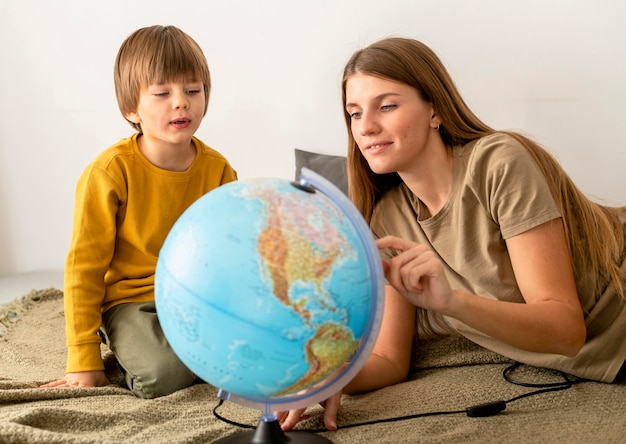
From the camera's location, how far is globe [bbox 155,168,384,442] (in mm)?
1359

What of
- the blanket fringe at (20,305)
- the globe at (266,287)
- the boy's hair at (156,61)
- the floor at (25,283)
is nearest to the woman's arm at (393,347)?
the globe at (266,287)

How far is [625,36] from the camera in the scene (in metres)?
2.68

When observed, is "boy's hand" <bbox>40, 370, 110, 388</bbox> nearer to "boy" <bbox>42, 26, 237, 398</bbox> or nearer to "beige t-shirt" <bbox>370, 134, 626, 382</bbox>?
"boy" <bbox>42, 26, 237, 398</bbox>

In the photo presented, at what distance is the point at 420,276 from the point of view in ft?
5.10

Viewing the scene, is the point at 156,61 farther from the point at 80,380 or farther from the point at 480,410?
the point at 480,410

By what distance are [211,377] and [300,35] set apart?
1965mm

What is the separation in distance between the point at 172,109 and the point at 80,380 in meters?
0.81

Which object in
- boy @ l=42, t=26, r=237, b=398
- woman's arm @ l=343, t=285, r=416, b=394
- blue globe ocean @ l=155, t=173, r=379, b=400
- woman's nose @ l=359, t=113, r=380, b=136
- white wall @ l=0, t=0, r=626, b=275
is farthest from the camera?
white wall @ l=0, t=0, r=626, b=275

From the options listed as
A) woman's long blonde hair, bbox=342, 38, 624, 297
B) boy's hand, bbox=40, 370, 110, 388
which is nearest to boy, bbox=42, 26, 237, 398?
boy's hand, bbox=40, 370, 110, 388

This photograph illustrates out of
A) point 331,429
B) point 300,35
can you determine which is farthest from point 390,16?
point 331,429

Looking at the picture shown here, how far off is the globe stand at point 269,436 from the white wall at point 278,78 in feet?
5.28

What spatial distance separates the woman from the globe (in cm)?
46

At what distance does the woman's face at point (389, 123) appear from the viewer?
201 cm

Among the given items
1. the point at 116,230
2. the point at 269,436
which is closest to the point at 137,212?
the point at 116,230
